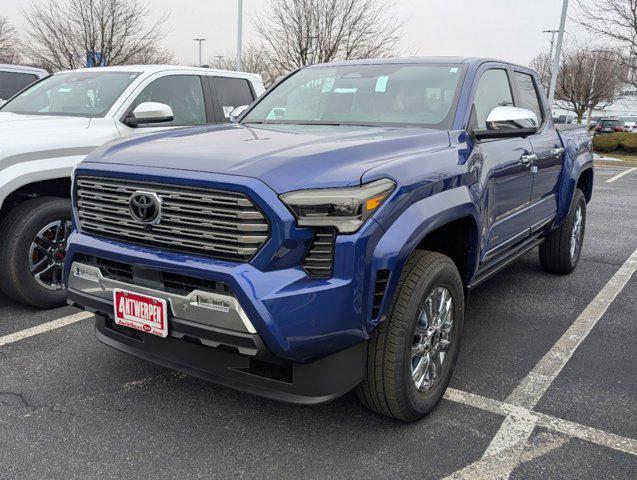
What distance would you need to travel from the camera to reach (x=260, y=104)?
14.3 ft

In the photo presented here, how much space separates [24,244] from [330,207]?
283cm

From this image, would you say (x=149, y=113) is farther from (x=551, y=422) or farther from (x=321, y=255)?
(x=551, y=422)

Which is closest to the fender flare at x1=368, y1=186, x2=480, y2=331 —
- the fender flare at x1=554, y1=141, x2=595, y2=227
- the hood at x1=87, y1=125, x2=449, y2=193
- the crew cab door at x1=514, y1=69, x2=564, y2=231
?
the hood at x1=87, y1=125, x2=449, y2=193

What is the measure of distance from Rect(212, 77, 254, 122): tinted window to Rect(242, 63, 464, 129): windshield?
6.02 ft

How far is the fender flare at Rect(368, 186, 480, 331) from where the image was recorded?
2.47 m

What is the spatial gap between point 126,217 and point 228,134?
0.79 metres

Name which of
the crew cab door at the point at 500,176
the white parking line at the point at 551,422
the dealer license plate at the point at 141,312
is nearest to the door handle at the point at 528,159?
the crew cab door at the point at 500,176

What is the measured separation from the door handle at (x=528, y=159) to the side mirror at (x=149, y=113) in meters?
2.74

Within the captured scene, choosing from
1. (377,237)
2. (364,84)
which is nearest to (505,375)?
(377,237)

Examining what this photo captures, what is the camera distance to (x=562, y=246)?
5512 millimetres

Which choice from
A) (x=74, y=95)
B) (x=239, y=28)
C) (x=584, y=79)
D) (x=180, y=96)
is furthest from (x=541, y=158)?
(x=584, y=79)

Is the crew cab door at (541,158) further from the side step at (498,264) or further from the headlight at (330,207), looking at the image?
the headlight at (330,207)

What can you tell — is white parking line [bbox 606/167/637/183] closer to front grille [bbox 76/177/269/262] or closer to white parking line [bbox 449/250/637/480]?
white parking line [bbox 449/250/637/480]

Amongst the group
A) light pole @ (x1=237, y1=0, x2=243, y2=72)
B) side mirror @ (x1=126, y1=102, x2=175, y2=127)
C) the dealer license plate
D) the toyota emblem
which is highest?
light pole @ (x1=237, y1=0, x2=243, y2=72)
